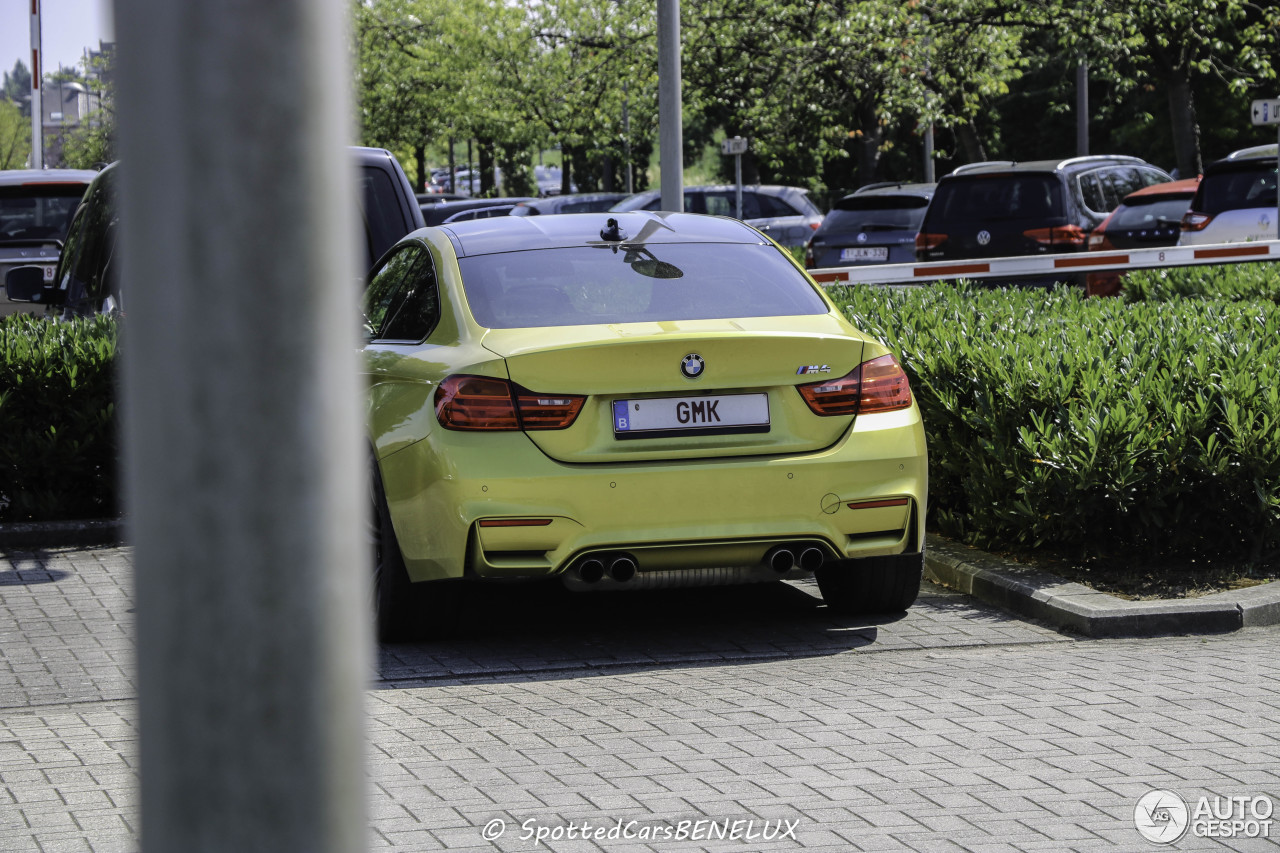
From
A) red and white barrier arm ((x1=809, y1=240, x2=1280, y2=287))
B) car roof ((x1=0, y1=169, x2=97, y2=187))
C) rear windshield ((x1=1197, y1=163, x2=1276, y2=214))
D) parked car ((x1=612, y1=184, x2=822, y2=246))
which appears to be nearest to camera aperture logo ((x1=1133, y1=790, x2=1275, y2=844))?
red and white barrier arm ((x1=809, y1=240, x2=1280, y2=287))

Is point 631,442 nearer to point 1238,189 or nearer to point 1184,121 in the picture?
point 1238,189

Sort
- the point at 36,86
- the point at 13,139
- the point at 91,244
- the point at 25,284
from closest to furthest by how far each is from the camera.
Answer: the point at 25,284, the point at 91,244, the point at 36,86, the point at 13,139

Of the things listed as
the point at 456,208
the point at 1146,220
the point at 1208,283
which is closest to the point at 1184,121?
the point at 1146,220

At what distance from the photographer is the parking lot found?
3803 mm

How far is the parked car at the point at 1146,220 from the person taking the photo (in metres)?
17.6

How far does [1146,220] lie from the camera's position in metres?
17.8

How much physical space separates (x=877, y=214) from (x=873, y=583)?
14433 mm

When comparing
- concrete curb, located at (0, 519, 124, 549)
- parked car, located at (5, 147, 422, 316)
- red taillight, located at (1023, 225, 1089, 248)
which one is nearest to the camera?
concrete curb, located at (0, 519, 124, 549)

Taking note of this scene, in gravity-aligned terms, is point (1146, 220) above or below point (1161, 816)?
above

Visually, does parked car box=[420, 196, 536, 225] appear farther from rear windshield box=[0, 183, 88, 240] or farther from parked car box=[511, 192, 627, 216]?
rear windshield box=[0, 183, 88, 240]

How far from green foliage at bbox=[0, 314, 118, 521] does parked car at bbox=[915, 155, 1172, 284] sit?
11122mm

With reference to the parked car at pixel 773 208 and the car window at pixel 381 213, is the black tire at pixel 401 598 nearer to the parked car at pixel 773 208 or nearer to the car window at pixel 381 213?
the car window at pixel 381 213

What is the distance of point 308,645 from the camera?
1.31 m

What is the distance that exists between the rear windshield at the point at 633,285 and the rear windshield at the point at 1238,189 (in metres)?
12.4
